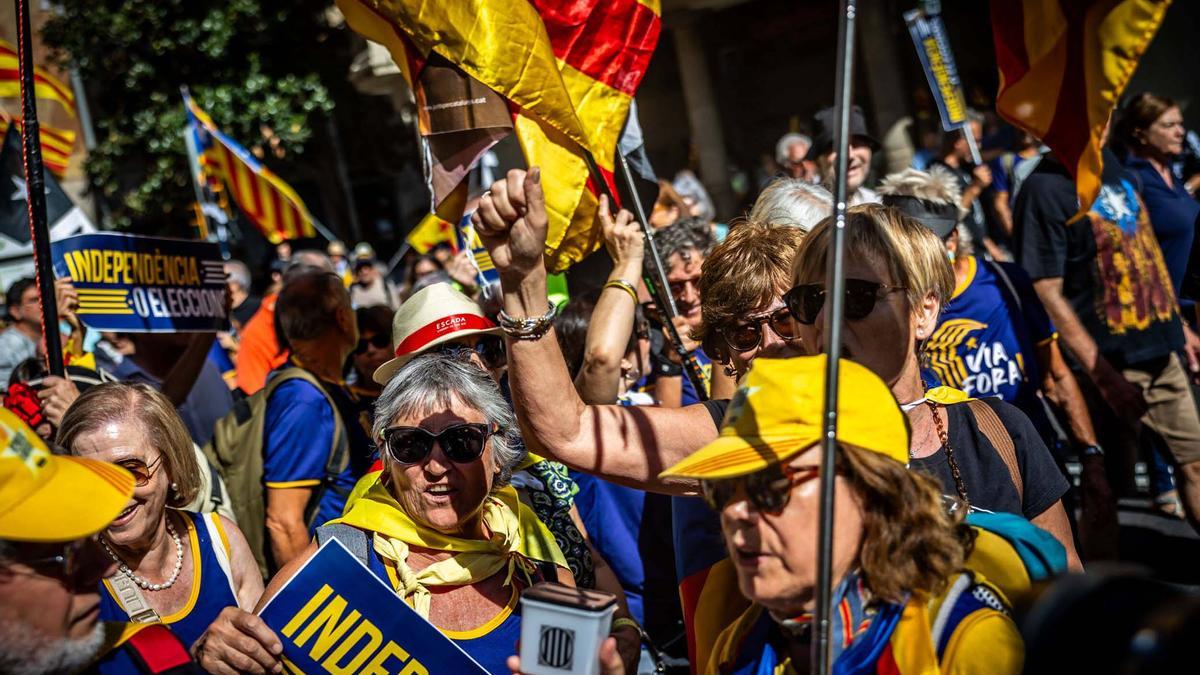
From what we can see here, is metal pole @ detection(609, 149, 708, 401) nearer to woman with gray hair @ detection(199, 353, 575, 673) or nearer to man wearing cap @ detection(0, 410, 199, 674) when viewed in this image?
woman with gray hair @ detection(199, 353, 575, 673)

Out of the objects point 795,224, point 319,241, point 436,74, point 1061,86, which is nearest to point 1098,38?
point 1061,86

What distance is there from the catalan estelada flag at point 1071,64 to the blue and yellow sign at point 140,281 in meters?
3.35

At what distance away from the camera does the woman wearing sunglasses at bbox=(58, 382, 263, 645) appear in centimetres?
275

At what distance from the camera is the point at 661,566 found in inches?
138

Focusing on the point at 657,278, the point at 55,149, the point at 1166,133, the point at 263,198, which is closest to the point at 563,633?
the point at 657,278

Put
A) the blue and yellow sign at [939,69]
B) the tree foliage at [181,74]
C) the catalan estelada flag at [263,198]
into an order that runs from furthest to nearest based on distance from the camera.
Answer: the tree foliage at [181,74], the catalan estelada flag at [263,198], the blue and yellow sign at [939,69]

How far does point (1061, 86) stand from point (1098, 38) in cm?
19

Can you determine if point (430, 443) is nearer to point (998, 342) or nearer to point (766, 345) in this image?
point (766, 345)

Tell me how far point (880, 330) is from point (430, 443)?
109 cm

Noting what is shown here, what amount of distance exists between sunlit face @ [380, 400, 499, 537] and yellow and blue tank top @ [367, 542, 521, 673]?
0.16m

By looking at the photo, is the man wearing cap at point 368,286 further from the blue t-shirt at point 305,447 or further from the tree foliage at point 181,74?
the blue t-shirt at point 305,447

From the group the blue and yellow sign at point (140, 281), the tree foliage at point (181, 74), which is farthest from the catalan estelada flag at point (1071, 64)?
the tree foliage at point (181, 74)

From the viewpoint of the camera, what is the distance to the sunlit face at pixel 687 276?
14.0 feet

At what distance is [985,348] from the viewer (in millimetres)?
3742
